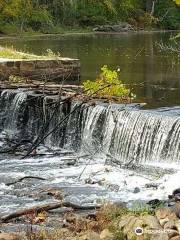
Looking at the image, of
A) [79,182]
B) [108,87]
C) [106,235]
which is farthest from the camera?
[108,87]

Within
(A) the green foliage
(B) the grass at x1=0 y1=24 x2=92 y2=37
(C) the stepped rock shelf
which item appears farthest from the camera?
(B) the grass at x1=0 y1=24 x2=92 y2=37

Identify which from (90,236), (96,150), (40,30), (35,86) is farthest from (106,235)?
(40,30)

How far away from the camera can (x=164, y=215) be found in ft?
25.9

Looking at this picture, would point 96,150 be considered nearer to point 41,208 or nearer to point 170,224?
point 41,208

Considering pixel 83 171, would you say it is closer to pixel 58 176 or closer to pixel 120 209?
pixel 58 176

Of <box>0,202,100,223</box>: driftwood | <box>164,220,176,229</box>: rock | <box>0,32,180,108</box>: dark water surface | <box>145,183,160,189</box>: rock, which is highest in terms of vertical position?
<box>164,220,176,229</box>: rock

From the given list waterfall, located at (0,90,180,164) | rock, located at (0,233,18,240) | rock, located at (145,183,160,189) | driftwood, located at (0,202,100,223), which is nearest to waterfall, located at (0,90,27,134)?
waterfall, located at (0,90,180,164)

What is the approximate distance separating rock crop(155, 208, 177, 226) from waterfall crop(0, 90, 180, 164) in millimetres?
4721

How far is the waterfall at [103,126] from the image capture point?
519 inches

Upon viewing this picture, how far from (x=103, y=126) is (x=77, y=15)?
1688 inches

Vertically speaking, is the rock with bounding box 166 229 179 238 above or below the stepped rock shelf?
below

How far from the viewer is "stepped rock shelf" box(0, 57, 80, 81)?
19.8 metres

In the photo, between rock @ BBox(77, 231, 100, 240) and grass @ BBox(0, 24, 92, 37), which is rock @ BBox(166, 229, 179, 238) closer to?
rock @ BBox(77, 231, 100, 240)

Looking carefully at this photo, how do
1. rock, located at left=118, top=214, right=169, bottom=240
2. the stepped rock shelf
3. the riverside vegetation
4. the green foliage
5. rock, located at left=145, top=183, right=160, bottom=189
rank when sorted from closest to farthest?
1. rock, located at left=118, top=214, right=169, bottom=240
2. rock, located at left=145, top=183, right=160, bottom=189
3. the green foliage
4. the stepped rock shelf
5. the riverside vegetation
